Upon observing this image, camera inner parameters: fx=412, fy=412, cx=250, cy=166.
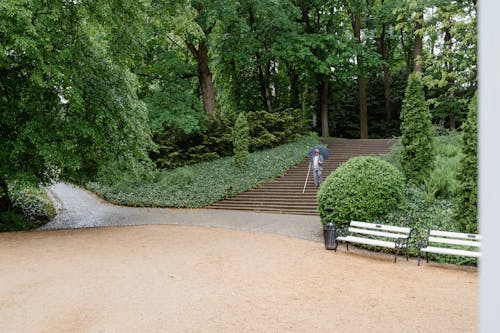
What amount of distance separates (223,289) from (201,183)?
1221 cm

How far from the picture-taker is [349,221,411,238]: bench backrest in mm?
9409

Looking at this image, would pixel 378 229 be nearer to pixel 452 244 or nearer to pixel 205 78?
pixel 452 244

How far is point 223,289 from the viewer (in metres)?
7.21

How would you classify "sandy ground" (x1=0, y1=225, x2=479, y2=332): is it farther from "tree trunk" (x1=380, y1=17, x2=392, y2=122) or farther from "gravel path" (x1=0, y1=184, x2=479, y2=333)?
"tree trunk" (x1=380, y1=17, x2=392, y2=122)

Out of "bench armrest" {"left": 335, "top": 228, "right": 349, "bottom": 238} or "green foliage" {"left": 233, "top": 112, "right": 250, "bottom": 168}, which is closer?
"bench armrest" {"left": 335, "top": 228, "right": 349, "bottom": 238}

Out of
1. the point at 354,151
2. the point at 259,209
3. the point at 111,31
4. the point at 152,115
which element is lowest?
the point at 259,209

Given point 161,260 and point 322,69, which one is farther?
point 322,69

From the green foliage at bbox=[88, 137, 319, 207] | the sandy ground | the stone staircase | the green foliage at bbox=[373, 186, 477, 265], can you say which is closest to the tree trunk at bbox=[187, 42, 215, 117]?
the green foliage at bbox=[88, 137, 319, 207]

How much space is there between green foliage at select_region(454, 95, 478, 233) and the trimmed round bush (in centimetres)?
169

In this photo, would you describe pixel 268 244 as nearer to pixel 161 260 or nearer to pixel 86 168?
pixel 161 260

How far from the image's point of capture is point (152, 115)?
21219 millimetres

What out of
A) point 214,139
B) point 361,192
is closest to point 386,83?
point 214,139

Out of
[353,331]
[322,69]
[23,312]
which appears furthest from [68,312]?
[322,69]

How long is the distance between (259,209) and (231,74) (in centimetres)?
1648
